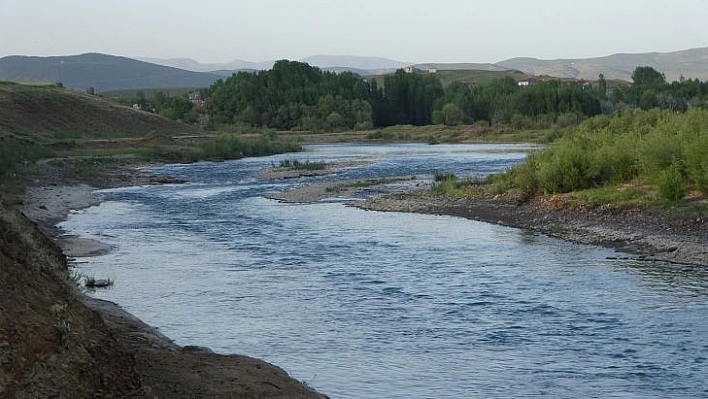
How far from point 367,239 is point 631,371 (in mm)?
15360

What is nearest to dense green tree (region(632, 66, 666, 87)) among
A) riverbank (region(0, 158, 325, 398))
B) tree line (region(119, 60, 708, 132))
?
tree line (region(119, 60, 708, 132))


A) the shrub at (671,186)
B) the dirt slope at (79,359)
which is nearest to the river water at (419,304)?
the dirt slope at (79,359)

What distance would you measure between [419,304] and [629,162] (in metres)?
17.9

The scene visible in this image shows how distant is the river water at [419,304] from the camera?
13.2m

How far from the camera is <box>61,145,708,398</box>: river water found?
13219mm

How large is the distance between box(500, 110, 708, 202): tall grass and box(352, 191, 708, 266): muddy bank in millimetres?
1094

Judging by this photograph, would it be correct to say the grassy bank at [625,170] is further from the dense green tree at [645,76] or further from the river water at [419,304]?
the dense green tree at [645,76]

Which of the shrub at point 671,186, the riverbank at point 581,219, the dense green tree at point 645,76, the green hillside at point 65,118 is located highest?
the dense green tree at point 645,76

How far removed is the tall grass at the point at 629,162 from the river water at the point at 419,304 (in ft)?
14.2

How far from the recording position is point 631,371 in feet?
43.4

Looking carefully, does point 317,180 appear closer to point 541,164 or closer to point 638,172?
point 541,164

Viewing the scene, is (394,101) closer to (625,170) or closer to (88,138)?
(88,138)

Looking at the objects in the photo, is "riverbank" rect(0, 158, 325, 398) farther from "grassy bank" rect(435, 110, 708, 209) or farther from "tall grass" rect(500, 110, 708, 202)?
"tall grass" rect(500, 110, 708, 202)

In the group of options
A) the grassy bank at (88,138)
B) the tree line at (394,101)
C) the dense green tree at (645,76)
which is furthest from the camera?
the dense green tree at (645,76)
